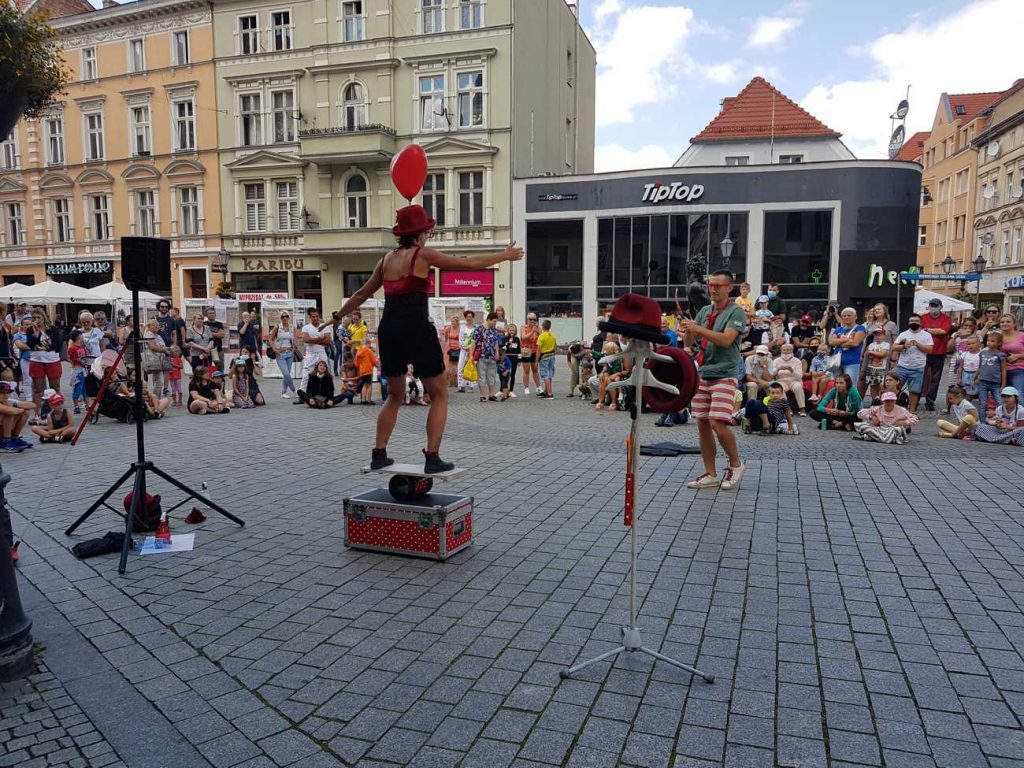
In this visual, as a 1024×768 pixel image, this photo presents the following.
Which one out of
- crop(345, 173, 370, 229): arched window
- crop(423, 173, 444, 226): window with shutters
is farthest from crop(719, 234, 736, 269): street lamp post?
crop(345, 173, 370, 229): arched window

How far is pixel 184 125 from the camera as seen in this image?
110 ft

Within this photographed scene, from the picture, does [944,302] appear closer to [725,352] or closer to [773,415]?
[773,415]

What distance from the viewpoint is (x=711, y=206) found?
89.8 ft

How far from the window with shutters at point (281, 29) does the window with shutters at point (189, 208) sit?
782 cm

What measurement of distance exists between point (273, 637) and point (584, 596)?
1837 mm

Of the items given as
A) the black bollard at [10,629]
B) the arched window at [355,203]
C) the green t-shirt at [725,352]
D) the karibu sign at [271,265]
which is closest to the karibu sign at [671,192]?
the arched window at [355,203]

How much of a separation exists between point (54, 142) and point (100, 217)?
15.7 ft

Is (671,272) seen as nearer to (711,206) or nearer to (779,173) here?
(711,206)

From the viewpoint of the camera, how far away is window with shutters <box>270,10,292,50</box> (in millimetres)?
31375

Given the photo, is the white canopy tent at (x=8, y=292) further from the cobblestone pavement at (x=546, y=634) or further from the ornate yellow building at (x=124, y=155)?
the cobblestone pavement at (x=546, y=634)

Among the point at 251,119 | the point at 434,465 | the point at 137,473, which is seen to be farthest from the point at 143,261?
the point at 251,119

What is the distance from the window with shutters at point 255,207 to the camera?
107 ft

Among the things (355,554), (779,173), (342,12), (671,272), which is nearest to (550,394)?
(355,554)

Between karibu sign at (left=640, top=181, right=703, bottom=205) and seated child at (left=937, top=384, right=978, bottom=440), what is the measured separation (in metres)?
17.8
